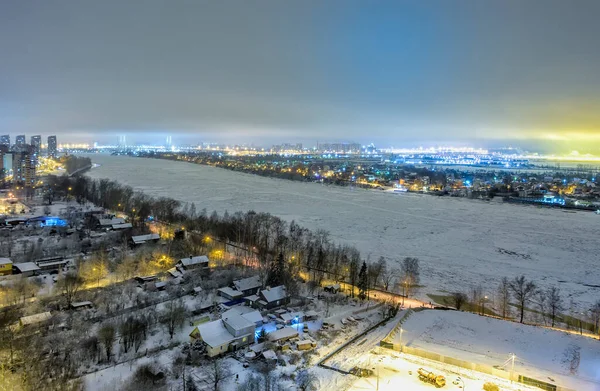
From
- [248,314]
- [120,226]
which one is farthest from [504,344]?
[120,226]

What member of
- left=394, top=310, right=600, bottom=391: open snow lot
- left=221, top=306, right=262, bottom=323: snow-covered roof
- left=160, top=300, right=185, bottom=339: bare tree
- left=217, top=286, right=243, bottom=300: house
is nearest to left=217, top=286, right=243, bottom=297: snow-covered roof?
left=217, top=286, right=243, bottom=300: house

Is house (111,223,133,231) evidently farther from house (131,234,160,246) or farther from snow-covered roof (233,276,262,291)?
snow-covered roof (233,276,262,291)

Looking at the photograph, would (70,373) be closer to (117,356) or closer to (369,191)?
(117,356)

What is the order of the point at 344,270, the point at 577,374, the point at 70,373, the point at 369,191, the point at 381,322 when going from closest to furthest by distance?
1. the point at 70,373
2. the point at 577,374
3. the point at 381,322
4. the point at 344,270
5. the point at 369,191

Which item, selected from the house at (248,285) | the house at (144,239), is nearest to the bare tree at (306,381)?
the house at (248,285)

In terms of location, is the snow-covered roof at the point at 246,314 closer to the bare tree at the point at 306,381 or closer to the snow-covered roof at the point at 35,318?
the bare tree at the point at 306,381

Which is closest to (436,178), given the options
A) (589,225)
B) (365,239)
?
(589,225)
